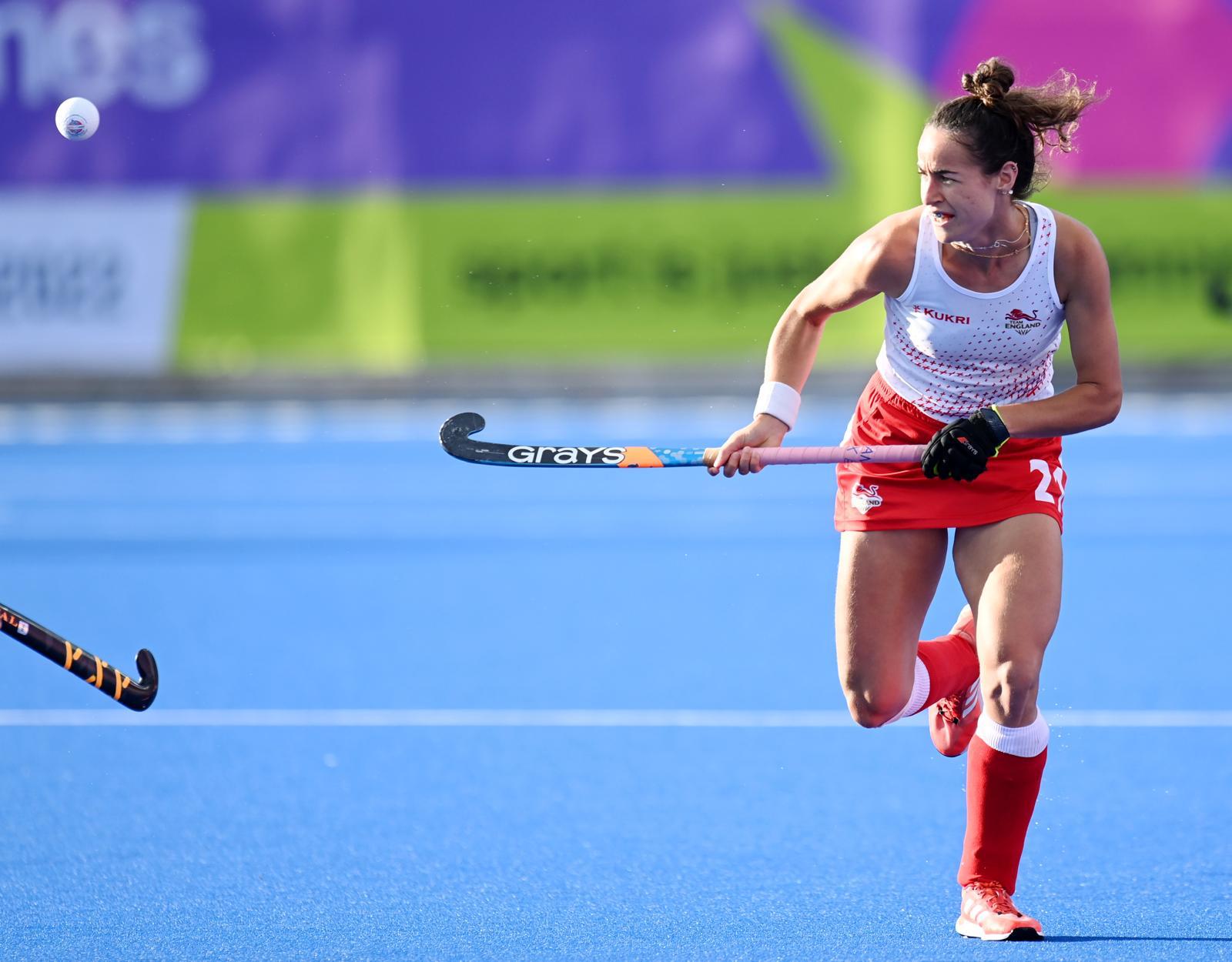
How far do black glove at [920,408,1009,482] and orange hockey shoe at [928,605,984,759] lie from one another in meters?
0.79

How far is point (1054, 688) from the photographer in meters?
6.60

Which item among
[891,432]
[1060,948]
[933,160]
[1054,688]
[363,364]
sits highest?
[933,160]

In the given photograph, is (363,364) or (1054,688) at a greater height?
(1054,688)

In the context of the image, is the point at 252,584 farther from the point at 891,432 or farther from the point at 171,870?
the point at 891,432

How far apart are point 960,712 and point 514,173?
32.6ft

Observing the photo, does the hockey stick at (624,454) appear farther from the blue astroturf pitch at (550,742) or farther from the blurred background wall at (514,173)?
the blurred background wall at (514,173)

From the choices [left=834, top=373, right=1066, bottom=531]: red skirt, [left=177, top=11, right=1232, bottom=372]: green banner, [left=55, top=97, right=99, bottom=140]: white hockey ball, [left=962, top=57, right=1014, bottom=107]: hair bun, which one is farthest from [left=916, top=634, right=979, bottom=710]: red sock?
[left=177, top=11, right=1232, bottom=372]: green banner

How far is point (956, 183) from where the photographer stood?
13.1 feet

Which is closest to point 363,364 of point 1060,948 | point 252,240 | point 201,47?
point 252,240

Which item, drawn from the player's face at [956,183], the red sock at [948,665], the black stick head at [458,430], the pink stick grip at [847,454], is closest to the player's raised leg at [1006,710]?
the pink stick grip at [847,454]

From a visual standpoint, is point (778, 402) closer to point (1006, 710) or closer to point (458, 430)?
point (458, 430)

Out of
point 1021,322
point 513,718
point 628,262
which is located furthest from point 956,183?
point 628,262

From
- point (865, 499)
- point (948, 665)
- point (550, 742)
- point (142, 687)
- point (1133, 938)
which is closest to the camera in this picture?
point (1133, 938)

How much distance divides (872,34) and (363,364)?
437cm
